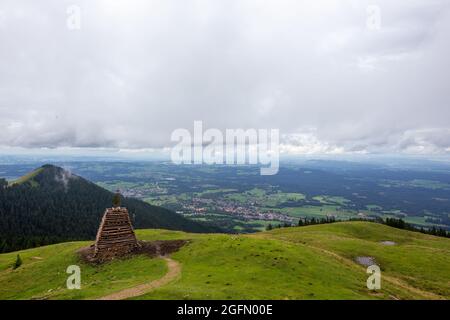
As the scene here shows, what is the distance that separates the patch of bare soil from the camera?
155 ft

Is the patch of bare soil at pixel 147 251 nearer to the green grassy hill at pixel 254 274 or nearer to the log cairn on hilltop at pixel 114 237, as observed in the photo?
the log cairn on hilltop at pixel 114 237

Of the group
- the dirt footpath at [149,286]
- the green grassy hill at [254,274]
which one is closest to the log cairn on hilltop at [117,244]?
the green grassy hill at [254,274]

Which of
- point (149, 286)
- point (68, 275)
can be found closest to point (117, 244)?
point (68, 275)

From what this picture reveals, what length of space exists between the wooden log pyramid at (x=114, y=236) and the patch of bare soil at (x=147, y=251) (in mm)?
662

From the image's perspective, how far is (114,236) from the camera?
50.2 m

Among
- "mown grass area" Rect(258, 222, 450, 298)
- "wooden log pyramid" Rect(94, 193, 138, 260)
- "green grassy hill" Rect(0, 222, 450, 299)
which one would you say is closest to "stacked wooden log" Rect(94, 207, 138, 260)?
"wooden log pyramid" Rect(94, 193, 138, 260)

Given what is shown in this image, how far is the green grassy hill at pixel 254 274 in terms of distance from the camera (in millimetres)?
28797

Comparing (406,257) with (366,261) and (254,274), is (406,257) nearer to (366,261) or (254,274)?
(366,261)

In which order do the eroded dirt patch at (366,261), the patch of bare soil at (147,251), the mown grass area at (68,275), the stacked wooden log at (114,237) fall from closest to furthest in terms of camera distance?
the mown grass area at (68,275), the patch of bare soil at (147,251), the stacked wooden log at (114,237), the eroded dirt patch at (366,261)

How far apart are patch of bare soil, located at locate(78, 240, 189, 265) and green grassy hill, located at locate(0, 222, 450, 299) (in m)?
1.65

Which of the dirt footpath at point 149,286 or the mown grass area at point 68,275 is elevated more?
the dirt footpath at point 149,286

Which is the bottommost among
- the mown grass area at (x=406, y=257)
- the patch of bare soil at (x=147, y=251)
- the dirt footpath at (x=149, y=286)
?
the mown grass area at (x=406, y=257)
